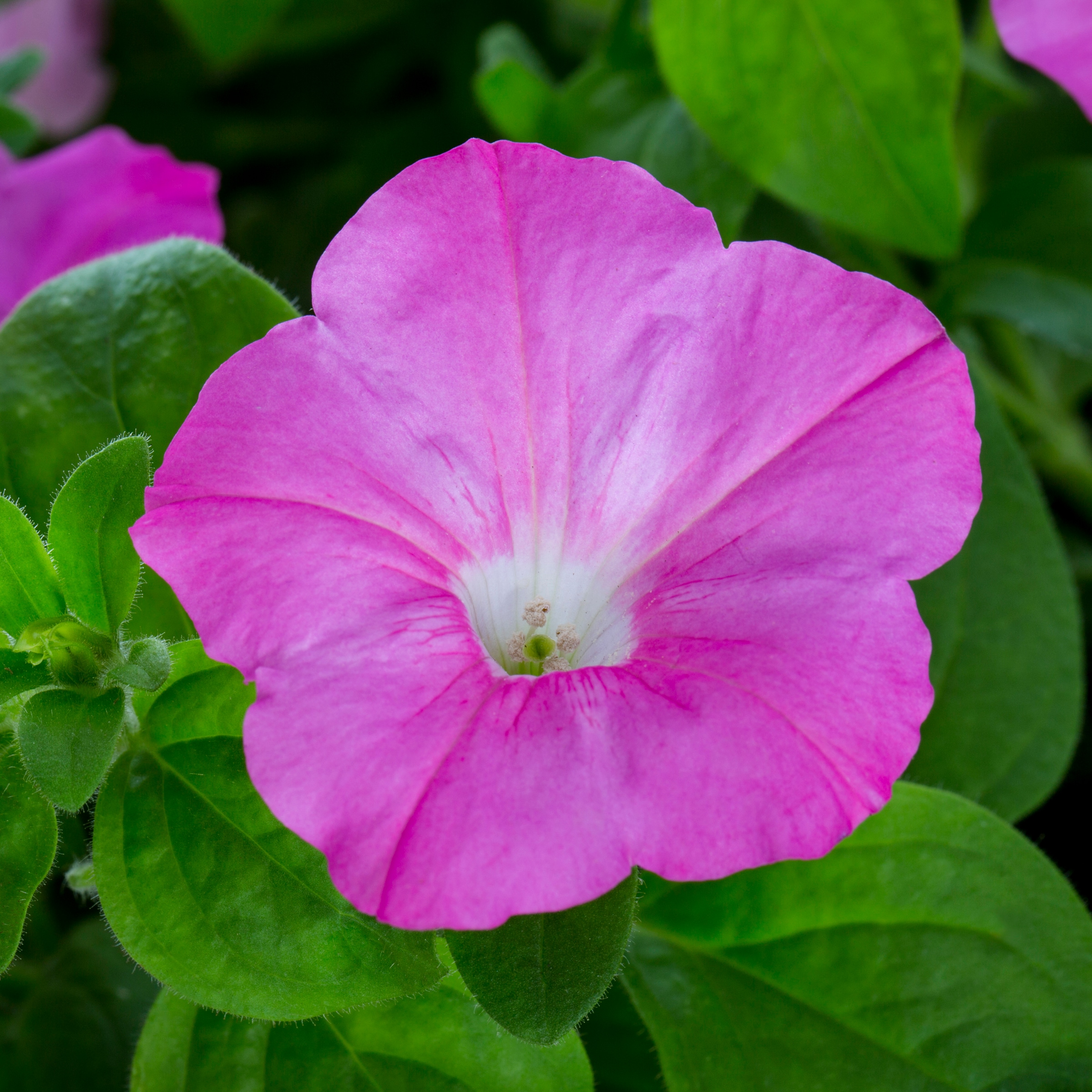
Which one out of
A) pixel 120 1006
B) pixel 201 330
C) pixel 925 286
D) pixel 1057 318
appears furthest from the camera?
pixel 925 286

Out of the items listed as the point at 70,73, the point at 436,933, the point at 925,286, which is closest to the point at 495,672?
the point at 436,933

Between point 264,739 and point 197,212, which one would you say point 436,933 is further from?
point 197,212

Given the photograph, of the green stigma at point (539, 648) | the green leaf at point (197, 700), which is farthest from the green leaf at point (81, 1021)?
the green stigma at point (539, 648)

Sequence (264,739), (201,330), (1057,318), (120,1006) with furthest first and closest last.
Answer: (1057,318)
(120,1006)
(201,330)
(264,739)

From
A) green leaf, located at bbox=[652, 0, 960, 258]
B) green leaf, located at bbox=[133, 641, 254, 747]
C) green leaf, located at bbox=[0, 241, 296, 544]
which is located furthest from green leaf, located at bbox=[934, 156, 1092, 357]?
green leaf, located at bbox=[133, 641, 254, 747]

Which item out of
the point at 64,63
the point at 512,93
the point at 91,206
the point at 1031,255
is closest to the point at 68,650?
the point at 91,206

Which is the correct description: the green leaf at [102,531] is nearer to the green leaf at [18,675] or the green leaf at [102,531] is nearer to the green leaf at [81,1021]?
the green leaf at [18,675]
